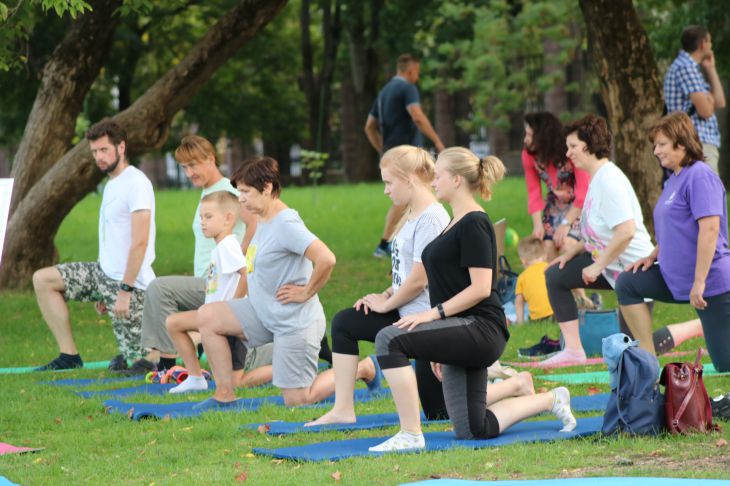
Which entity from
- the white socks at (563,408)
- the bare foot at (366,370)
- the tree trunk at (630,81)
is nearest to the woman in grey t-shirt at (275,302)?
the bare foot at (366,370)

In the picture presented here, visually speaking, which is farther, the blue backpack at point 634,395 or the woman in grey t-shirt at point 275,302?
the woman in grey t-shirt at point 275,302

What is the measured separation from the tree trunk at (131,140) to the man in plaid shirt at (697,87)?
4.86 metres

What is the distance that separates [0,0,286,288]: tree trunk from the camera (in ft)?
50.4

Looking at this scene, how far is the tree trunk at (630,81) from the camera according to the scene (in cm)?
1486

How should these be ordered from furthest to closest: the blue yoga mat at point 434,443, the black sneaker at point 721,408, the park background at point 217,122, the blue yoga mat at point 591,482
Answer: the black sneaker at point 721,408
the blue yoga mat at point 434,443
the park background at point 217,122
the blue yoga mat at point 591,482

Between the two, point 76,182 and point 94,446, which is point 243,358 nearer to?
point 94,446

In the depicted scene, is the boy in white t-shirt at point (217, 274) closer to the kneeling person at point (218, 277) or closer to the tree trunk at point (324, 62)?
the kneeling person at point (218, 277)

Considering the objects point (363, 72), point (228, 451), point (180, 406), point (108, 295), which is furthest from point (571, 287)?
point (363, 72)

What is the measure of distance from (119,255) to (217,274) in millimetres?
1379

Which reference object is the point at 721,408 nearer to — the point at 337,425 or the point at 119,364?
the point at 337,425

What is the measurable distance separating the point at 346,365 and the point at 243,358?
197cm

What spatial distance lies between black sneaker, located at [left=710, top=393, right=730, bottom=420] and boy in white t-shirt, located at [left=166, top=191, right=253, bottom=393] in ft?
11.2

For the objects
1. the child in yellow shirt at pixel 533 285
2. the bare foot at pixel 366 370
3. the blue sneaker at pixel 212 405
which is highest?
the child in yellow shirt at pixel 533 285

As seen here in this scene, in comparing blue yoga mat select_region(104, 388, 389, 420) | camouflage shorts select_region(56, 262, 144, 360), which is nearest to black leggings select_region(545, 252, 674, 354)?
blue yoga mat select_region(104, 388, 389, 420)
